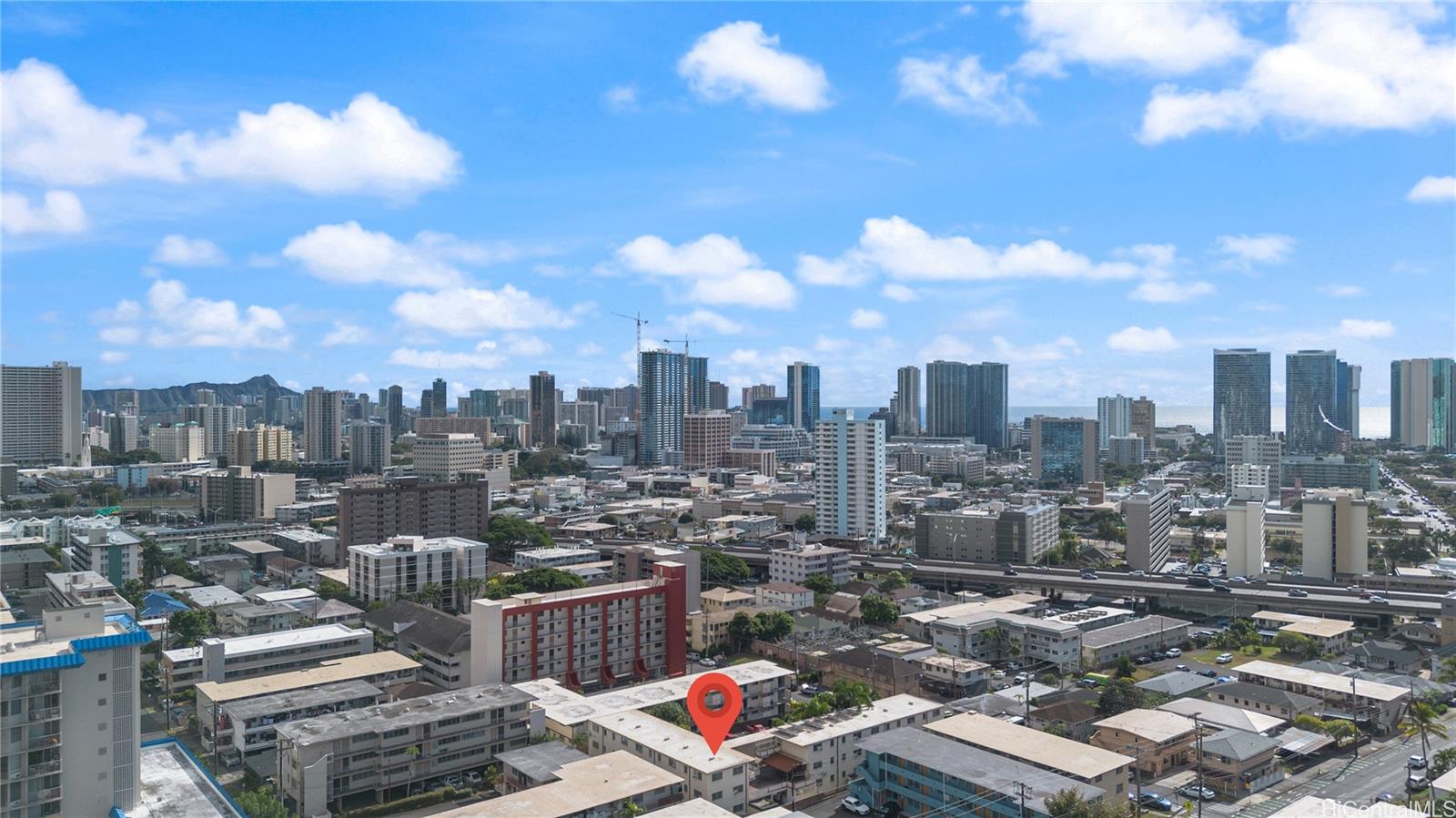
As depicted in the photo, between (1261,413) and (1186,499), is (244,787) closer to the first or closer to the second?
(1186,499)

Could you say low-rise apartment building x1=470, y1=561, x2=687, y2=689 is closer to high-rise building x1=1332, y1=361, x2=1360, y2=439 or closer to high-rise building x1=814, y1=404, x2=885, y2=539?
high-rise building x1=814, y1=404, x2=885, y2=539

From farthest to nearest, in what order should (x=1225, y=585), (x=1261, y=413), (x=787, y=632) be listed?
(x=1261, y=413)
(x=1225, y=585)
(x=787, y=632)

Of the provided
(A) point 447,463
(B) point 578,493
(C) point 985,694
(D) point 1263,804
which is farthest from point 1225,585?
(A) point 447,463

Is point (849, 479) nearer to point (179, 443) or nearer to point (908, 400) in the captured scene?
point (179, 443)

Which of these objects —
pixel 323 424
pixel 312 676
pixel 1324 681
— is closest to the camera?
pixel 312 676

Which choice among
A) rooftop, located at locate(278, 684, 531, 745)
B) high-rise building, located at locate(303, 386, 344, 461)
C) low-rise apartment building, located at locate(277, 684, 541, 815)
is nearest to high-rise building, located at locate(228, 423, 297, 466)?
high-rise building, located at locate(303, 386, 344, 461)

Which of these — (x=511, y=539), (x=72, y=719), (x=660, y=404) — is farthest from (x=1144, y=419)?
(x=72, y=719)
